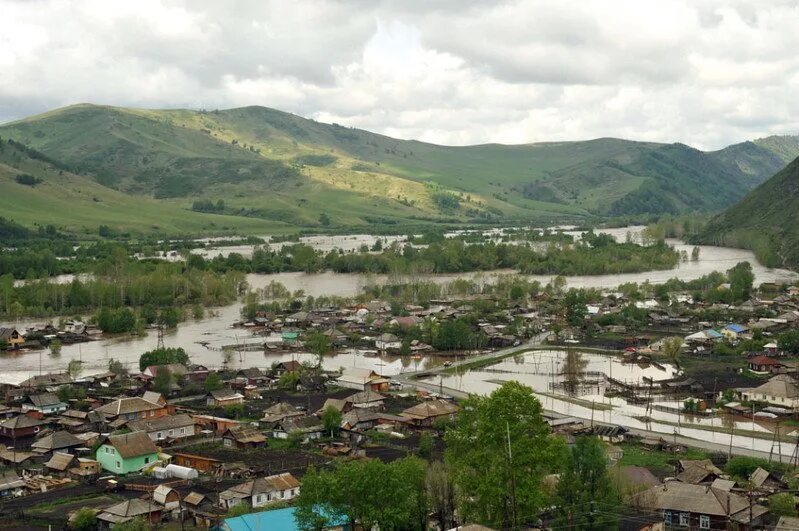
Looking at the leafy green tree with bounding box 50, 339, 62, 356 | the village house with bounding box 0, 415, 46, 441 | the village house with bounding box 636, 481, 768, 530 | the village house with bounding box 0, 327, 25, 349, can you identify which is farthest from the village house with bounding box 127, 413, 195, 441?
the village house with bounding box 0, 327, 25, 349

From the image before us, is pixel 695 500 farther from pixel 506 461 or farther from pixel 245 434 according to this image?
pixel 245 434

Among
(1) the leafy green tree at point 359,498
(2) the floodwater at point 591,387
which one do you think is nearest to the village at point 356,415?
(2) the floodwater at point 591,387

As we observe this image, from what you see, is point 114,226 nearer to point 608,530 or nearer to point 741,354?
point 741,354

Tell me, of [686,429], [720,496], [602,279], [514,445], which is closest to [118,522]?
[514,445]

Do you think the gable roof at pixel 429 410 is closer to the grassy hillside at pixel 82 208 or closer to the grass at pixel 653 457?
the grass at pixel 653 457

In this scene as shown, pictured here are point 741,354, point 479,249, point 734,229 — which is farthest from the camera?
point 734,229

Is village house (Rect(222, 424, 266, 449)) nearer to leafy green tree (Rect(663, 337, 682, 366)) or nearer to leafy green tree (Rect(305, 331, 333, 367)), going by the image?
leafy green tree (Rect(305, 331, 333, 367))
